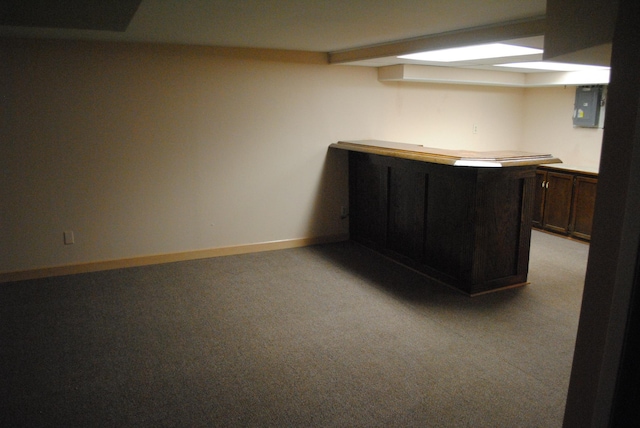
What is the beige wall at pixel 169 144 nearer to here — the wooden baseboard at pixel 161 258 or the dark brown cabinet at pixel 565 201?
the wooden baseboard at pixel 161 258

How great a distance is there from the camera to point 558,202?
5.59 meters

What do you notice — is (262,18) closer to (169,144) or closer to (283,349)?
(169,144)

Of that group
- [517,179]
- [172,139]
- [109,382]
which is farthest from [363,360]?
[172,139]

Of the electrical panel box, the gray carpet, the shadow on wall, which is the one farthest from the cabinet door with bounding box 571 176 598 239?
the shadow on wall

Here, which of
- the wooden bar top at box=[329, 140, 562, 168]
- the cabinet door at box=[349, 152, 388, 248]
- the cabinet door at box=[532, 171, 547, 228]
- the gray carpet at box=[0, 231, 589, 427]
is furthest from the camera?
the cabinet door at box=[532, 171, 547, 228]

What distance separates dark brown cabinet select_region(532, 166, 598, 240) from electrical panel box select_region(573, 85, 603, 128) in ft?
2.44

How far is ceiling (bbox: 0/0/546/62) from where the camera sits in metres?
2.50

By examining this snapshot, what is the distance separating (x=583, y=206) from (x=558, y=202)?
1.07 ft

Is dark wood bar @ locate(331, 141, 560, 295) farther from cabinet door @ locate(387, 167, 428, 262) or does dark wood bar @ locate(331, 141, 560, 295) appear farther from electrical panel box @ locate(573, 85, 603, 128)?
electrical panel box @ locate(573, 85, 603, 128)

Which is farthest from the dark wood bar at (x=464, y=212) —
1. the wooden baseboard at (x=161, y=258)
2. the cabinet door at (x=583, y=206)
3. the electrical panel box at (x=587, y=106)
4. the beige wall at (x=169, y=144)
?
the electrical panel box at (x=587, y=106)

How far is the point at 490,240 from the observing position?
3.78 meters

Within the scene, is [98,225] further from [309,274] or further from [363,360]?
[363,360]

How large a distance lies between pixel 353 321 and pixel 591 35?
2406 millimetres

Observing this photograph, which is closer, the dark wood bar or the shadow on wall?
the dark wood bar
